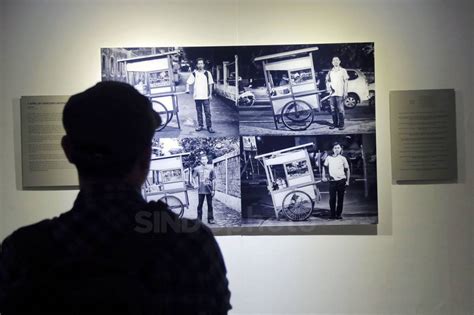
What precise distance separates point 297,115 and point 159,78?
536 millimetres

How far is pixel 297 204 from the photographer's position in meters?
1.80

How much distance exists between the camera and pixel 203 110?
5.79 ft

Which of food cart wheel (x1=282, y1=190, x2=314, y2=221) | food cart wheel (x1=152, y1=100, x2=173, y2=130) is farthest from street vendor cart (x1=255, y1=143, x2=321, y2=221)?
food cart wheel (x1=152, y1=100, x2=173, y2=130)

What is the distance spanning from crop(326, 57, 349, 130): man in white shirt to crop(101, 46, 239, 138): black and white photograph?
0.36 m

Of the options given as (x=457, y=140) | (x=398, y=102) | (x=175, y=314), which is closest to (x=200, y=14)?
(x=398, y=102)

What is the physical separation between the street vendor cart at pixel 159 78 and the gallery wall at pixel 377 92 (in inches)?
2.8

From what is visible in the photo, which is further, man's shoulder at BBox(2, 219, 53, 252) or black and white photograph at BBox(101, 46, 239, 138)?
black and white photograph at BBox(101, 46, 239, 138)

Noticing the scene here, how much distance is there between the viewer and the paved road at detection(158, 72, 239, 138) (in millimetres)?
1751

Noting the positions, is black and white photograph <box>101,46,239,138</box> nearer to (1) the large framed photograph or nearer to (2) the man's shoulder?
(1) the large framed photograph

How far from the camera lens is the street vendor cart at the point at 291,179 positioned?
5.90 feet

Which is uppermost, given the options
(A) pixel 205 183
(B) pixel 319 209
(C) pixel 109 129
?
(C) pixel 109 129

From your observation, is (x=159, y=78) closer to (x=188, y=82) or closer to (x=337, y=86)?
(x=188, y=82)

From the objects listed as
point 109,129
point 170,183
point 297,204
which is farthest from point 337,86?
point 109,129

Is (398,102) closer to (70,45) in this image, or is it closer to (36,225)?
(70,45)
